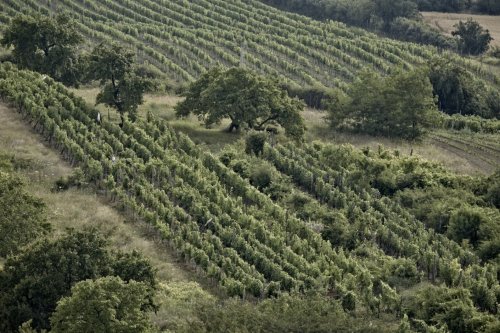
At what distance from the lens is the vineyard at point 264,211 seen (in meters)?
58.3

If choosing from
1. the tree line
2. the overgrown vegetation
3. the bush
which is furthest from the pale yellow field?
the bush

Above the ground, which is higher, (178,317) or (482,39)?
(482,39)

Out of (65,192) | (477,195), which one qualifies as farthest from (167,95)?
(477,195)

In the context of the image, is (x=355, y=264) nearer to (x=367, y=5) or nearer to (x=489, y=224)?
(x=489, y=224)

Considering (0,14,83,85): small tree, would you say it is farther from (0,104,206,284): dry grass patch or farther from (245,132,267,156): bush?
(245,132,267,156): bush

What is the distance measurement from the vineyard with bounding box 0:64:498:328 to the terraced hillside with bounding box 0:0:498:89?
25.1 metres

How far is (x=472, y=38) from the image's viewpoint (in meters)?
123

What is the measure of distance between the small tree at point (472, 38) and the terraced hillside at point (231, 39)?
6.13m

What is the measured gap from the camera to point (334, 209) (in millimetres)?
69312

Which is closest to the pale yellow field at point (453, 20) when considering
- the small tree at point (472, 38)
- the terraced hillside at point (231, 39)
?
the small tree at point (472, 38)

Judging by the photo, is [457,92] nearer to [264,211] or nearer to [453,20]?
[453,20]

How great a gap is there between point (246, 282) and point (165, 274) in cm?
506

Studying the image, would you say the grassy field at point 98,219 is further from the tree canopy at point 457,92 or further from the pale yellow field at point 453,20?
the pale yellow field at point 453,20

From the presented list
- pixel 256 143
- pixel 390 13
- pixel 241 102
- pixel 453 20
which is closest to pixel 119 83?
pixel 241 102
